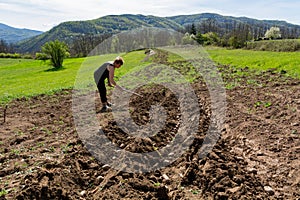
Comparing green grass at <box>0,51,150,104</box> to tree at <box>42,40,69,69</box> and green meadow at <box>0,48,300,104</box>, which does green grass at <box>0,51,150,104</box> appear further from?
tree at <box>42,40,69,69</box>

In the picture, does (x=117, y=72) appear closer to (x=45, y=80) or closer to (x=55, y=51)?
(x=45, y=80)

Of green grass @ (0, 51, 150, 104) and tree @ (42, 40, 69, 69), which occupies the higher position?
tree @ (42, 40, 69, 69)

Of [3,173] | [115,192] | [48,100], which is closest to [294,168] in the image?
[115,192]

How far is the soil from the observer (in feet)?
15.4

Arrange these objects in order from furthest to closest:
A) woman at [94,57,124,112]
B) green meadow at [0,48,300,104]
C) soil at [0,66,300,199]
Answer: green meadow at [0,48,300,104] < woman at [94,57,124,112] < soil at [0,66,300,199]

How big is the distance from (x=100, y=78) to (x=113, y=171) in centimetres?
508

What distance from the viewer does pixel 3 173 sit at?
5.88 meters

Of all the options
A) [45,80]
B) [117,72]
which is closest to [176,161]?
[117,72]

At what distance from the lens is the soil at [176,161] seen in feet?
15.4

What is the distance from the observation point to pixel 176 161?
6074 millimetres

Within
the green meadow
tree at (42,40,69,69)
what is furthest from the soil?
tree at (42,40,69,69)

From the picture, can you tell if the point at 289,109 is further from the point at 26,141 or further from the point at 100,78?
the point at 26,141

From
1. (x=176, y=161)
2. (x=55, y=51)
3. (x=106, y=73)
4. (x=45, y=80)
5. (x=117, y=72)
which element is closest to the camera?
(x=176, y=161)

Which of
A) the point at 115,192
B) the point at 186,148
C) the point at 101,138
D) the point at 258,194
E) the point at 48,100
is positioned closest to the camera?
the point at 258,194
